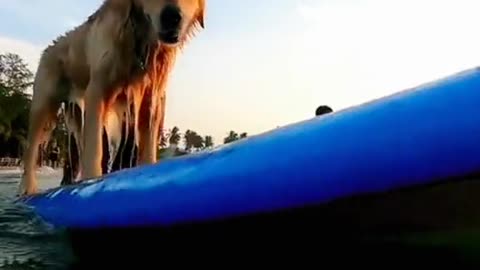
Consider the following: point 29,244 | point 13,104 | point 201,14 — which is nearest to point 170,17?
point 201,14

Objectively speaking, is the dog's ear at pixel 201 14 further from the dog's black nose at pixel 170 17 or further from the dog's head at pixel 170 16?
the dog's black nose at pixel 170 17

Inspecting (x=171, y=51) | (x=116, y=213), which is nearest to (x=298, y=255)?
(x=116, y=213)

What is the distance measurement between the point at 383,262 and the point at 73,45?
3852 mm

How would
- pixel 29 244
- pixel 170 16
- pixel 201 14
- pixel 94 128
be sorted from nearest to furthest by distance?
pixel 29 244 → pixel 170 16 → pixel 201 14 → pixel 94 128

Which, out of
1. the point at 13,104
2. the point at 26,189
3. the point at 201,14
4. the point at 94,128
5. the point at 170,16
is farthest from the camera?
the point at 13,104

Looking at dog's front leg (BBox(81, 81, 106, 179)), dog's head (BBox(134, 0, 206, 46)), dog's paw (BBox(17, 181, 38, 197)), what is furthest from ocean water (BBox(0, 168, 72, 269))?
dog's head (BBox(134, 0, 206, 46))

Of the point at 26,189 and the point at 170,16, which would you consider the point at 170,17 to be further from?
the point at 26,189

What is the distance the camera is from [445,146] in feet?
6.88

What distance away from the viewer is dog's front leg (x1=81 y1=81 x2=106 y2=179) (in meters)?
5.20

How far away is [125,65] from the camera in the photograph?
16.9 ft

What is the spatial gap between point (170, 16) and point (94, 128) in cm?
109

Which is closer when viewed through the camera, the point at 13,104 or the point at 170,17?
the point at 170,17

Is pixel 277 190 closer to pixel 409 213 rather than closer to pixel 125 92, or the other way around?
pixel 409 213

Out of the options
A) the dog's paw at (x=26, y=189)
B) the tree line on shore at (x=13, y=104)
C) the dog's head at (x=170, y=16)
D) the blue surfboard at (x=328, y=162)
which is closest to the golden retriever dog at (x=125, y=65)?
the dog's head at (x=170, y=16)
